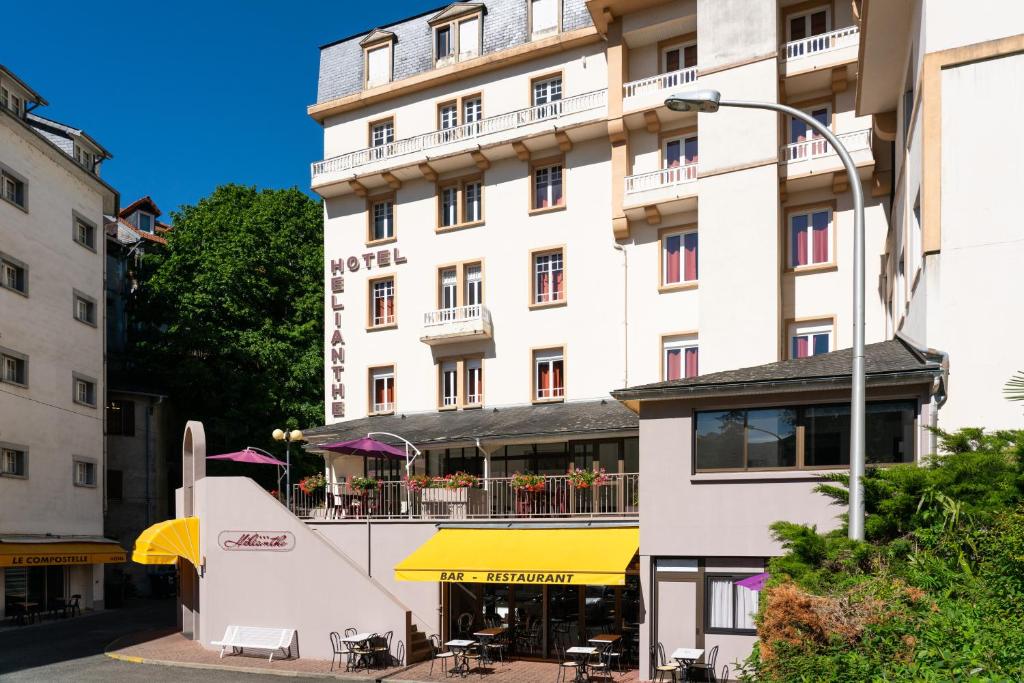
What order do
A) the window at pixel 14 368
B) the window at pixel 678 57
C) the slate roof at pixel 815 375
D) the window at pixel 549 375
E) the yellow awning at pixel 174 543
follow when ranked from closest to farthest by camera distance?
the slate roof at pixel 815 375, the yellow awning at pixel 174 543, the window at pixel 678 57, the window at pixel 549 375, the window at pixel 14 368

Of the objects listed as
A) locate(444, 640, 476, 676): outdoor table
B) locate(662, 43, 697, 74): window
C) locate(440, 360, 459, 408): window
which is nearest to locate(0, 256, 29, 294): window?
locate(440, 360, 459, 408): window

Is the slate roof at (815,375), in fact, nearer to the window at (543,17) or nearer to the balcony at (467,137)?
the balcony at (467,137)

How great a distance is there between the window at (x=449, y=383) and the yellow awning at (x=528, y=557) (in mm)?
9352

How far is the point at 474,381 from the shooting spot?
34.3 meters

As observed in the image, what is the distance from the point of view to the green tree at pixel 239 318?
4488cm

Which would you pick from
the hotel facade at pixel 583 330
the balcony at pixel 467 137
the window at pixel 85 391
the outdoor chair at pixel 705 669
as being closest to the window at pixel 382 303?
the hotel facade at pixel 583 330

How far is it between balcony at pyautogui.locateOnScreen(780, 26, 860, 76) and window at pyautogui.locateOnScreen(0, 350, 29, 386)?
2816cm

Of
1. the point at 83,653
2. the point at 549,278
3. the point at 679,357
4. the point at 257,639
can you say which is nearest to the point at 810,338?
the point at 679,357

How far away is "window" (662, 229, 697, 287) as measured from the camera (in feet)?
100

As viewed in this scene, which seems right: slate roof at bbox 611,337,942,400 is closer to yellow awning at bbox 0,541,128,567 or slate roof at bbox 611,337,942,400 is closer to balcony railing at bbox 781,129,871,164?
balcony railing at bbox 781,129,871,164

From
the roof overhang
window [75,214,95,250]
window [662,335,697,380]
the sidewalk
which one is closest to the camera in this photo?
the roof overhang

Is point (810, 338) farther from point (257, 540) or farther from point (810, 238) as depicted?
point (257, 540)

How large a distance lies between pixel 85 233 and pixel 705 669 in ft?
108

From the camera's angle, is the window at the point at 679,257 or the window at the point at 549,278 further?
the window at the point at 549,278
